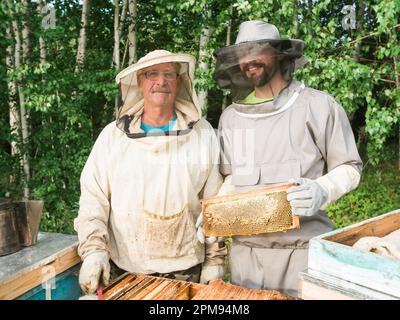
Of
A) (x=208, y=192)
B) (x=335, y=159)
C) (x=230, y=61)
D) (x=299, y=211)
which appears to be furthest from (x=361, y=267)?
(x=230, y=61)

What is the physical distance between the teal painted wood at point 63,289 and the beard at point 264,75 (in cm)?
140

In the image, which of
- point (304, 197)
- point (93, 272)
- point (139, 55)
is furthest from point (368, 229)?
point (139, 55)

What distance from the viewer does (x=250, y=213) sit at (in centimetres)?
195

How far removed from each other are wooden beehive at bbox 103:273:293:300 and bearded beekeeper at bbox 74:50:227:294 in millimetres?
300

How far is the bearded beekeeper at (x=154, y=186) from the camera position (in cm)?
211

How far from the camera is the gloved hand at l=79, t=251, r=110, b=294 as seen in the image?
1.85 meters

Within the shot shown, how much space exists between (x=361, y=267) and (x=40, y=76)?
220 inches

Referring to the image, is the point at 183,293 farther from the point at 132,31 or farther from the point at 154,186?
the point at 132,31

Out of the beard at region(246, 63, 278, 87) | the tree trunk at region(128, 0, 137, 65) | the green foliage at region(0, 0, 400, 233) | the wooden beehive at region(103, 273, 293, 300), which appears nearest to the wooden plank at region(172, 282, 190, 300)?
the wooden beehive at region(103, 273, 293, 300)

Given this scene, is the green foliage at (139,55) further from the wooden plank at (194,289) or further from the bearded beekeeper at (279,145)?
the wooden plank at (194,289)

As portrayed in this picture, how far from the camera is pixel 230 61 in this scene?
7.17 feet
